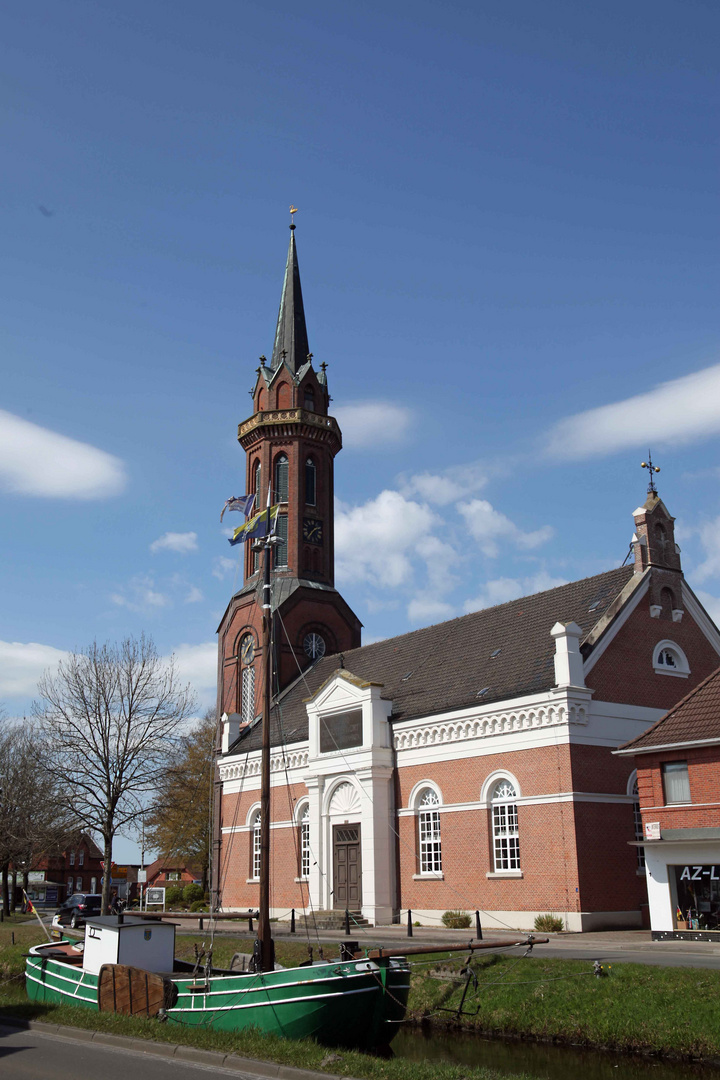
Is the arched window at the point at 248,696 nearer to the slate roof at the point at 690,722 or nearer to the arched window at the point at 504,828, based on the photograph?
the arched window at the point at 504,828

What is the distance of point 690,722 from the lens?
25.1m

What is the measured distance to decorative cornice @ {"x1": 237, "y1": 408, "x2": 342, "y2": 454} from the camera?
5019cm

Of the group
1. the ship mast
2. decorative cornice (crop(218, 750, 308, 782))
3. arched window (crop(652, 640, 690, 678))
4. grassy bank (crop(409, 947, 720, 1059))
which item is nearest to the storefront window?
grassy bank (crop(409, 947, 720, 1059))

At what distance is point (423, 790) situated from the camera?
32.9 meters

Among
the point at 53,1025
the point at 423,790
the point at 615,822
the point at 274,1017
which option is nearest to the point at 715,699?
the point at 615,822

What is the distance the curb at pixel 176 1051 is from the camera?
40.7 ft

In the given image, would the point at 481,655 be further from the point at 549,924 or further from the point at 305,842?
the point at 305,842

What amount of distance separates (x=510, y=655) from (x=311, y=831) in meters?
10.5

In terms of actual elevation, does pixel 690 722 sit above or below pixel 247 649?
below

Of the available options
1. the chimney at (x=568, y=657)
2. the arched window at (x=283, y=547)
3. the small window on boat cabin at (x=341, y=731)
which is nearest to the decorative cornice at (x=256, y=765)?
the small window on boat cabin at (x=341, y=731)

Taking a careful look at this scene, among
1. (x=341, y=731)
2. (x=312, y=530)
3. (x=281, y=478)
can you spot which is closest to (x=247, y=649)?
(x=312, y=530)

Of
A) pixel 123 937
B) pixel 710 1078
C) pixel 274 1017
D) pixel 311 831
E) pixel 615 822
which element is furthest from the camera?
pixel 311 831

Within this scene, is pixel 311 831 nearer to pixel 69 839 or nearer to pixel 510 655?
pixel 510 655

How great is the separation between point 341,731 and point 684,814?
14.8 metres
